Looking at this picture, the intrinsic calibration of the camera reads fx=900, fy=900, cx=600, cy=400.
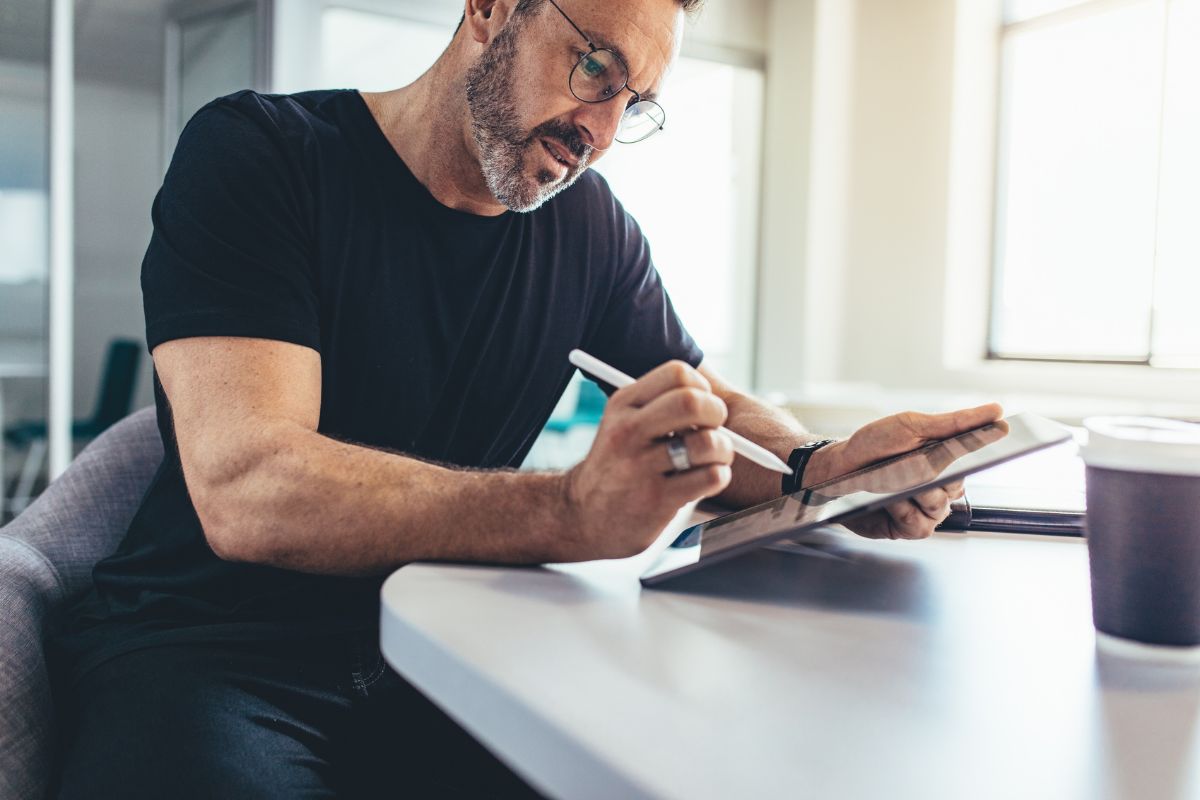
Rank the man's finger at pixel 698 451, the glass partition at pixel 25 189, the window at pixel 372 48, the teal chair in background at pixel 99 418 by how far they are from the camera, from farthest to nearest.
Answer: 1. the window at pixel 372 48
2. the teal chair in background at pixel 99 418
3. the glass partition at pixel 25 189
4. the man's finger at pixel 698 451

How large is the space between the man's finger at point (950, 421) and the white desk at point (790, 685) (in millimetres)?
154

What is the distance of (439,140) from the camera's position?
1204mm

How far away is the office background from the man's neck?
241 centimetres

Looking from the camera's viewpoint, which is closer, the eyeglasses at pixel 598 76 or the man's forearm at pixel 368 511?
the man's forearm at pixel 368 511

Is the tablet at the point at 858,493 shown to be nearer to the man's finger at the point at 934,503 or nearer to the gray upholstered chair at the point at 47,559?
the man's finger at the point at 934,503

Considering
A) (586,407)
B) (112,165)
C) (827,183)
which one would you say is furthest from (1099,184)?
(112,165)

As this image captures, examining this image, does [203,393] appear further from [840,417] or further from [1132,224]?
[1132,224]

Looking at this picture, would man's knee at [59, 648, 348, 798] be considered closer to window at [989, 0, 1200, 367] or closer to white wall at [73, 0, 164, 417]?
white wall at [73, 0, 164, 417]

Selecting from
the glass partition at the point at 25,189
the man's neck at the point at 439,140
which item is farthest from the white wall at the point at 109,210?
the man's neck at the point at 439,140

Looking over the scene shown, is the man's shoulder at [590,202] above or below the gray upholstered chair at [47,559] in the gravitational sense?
above

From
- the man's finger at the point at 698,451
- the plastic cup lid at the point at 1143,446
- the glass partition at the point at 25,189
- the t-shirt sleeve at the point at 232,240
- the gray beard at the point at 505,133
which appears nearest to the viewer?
the plastic cup lid at the point at 1143,446

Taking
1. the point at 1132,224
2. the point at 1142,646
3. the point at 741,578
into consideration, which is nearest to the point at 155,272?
the point at 741,578

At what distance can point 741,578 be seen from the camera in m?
0.70

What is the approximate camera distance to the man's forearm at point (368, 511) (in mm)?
689
